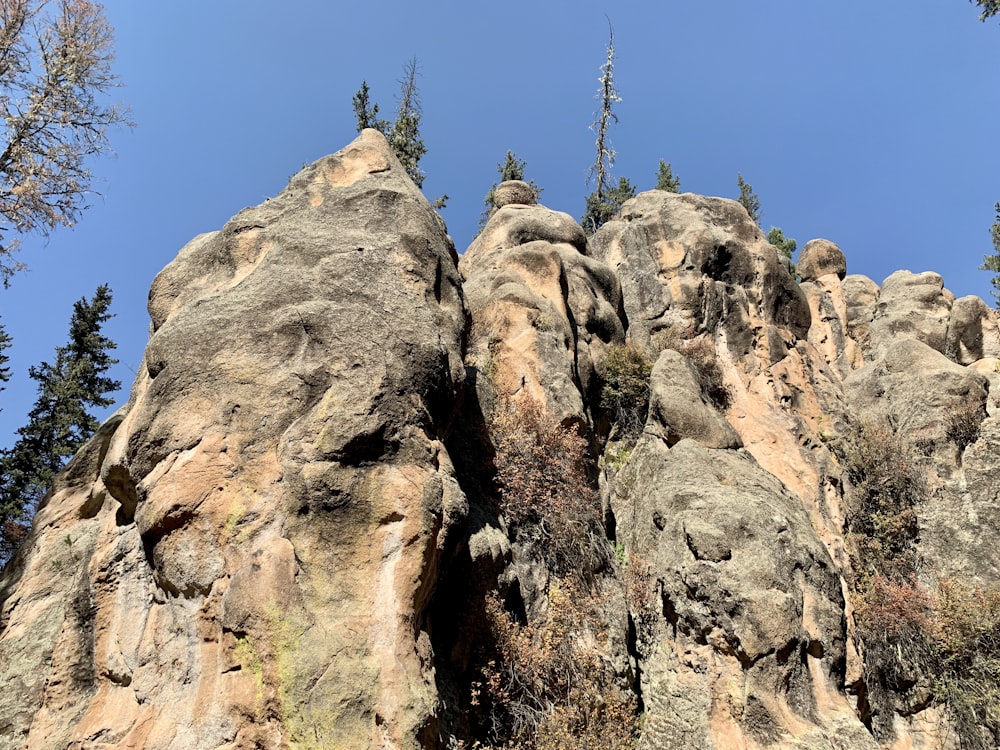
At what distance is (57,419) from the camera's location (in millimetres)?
23578

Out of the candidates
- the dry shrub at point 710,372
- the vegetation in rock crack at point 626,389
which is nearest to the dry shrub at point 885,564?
the dry shrub at point 710,372

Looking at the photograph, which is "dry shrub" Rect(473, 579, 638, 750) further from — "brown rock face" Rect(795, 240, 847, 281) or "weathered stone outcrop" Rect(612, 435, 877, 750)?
"brown rock face" Rect(795, 240, 847, 281)

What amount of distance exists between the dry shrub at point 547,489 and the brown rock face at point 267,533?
219 cm

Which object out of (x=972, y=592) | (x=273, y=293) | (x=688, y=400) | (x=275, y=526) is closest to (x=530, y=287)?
(x=688, y=400)

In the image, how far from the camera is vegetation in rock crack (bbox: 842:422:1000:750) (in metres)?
12.1

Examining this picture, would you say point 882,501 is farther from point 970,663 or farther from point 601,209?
point 601,209

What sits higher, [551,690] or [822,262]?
[822,262]

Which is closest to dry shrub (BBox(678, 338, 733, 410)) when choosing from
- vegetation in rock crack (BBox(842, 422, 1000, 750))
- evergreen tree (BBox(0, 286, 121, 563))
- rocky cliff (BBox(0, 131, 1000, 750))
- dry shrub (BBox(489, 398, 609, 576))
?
rocky cliff (BBox(0, 131, 1000, 750))

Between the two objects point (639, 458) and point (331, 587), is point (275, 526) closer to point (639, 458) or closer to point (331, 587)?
point (331, 587)

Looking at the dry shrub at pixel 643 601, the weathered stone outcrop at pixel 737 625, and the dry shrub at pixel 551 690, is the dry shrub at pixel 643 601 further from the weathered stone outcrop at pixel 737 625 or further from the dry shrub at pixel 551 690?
the dry shrub at pixel 551 690

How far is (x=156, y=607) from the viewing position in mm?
7965

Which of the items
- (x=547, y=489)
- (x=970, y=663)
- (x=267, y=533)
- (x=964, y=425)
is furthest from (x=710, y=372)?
(x=267, y=533)

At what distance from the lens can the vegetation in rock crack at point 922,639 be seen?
39.6 feet

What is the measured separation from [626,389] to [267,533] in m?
10.2
